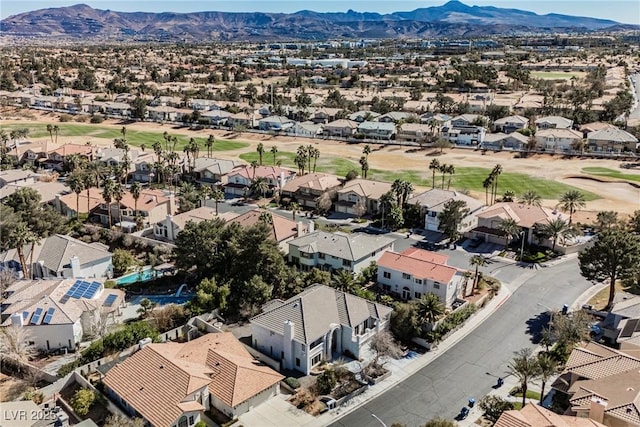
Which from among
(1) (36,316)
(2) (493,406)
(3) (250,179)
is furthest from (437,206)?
(1) (36,316)

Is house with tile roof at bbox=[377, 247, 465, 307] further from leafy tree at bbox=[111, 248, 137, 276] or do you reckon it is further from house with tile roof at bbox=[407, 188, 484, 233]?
leafy tree at bbox=[111, 248, 137, 276]

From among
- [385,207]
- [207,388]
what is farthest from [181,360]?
[385,207]

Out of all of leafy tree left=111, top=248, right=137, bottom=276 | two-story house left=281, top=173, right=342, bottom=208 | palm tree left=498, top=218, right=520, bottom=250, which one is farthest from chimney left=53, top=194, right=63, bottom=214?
palm tree left=498, top=218, right=520, bottom=250

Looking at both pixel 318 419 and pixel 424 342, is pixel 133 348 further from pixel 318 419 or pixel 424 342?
pixel 424 342

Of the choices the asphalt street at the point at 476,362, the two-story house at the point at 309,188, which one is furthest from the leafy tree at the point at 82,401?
the two-story house at the point at 309,188

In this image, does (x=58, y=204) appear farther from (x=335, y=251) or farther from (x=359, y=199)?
(x=335, y=251)

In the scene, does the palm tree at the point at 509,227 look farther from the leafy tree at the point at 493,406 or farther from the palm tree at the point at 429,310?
the leafy tree at the point at 493,406
